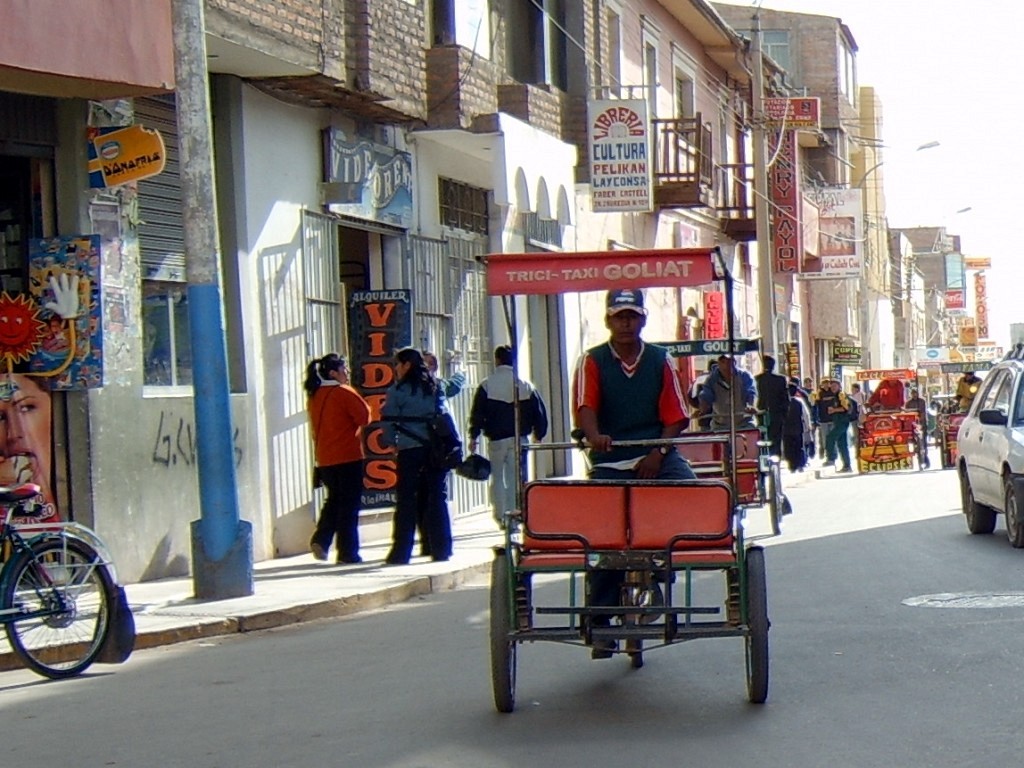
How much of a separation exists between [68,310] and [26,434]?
38.6 inches

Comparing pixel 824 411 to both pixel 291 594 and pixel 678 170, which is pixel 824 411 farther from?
pixel 291 594

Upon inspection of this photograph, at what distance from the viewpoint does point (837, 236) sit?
4941cm

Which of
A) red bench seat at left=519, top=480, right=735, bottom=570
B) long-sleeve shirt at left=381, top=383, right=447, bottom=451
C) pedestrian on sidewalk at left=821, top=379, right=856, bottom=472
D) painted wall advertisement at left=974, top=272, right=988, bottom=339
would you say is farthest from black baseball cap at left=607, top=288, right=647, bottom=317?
painted wall advertisement at left=974, top=272, right=988, bottom=339

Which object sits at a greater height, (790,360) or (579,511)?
(790,360)

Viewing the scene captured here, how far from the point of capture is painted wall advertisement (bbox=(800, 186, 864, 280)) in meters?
48.6

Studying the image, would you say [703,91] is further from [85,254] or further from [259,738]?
[259,738]

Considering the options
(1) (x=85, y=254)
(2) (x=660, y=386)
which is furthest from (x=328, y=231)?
(2) (x=660, y=386)

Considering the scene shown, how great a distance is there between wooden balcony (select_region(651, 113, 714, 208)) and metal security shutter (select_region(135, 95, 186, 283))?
49.4 ft

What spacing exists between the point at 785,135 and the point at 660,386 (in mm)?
34858

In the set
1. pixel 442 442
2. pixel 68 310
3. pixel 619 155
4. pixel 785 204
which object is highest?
pixel 785 204

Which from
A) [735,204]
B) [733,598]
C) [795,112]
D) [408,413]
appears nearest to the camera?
[733,598]

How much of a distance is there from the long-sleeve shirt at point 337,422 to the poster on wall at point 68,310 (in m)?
2.19

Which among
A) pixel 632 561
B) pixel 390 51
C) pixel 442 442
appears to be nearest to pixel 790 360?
pixel 390 51

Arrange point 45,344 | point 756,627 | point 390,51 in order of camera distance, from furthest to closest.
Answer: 1. point 390,51
2. point 45,344
3. point 756,627
